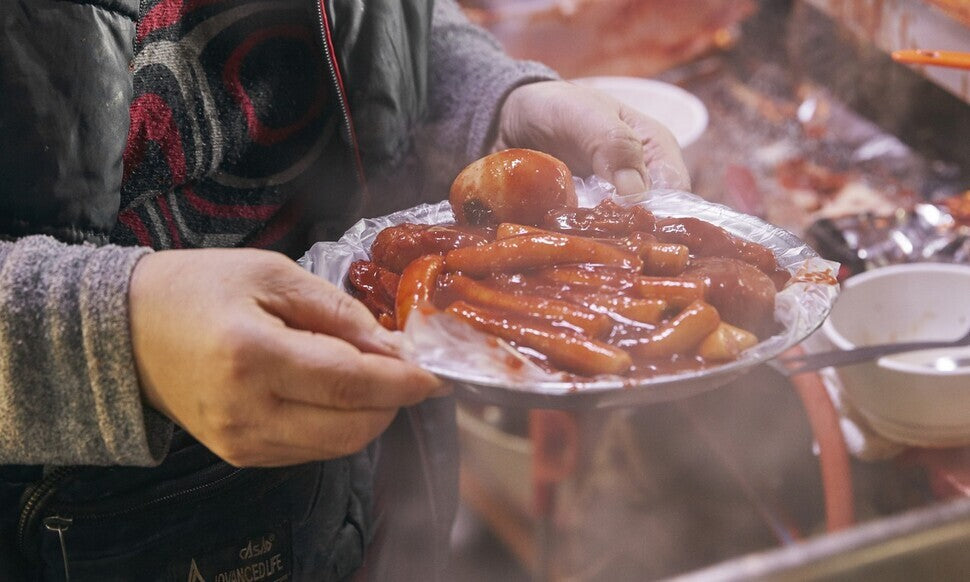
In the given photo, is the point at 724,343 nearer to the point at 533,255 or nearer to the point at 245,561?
the point at 533,255

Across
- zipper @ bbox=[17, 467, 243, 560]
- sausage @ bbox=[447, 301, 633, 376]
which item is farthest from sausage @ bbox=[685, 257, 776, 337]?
A: zipper @ bbox=[17, 467, 243, 560]

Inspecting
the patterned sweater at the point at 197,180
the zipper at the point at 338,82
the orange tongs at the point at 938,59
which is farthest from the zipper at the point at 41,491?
the orange tongs at the point at 938,59

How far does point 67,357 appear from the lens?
41.4 inches

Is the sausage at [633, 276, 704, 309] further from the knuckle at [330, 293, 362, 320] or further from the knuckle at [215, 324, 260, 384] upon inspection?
the knuckle at [215, 324, 260, 384]

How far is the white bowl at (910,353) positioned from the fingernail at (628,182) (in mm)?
554

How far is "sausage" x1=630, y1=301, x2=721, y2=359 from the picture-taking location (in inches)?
Result: 48.9

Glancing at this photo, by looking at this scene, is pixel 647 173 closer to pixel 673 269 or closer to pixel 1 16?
pixel 673 269

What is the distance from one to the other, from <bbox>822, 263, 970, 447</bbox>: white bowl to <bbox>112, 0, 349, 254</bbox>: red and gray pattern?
123 centimetres

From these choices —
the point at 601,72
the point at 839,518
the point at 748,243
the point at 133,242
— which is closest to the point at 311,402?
the point at 133,242

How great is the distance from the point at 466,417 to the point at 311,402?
2321mm

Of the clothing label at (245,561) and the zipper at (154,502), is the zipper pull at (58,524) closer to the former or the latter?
the zipper at (154,502)

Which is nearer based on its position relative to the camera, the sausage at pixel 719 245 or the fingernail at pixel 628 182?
the sausage at pixel 719 245

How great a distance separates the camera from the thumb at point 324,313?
1.11m

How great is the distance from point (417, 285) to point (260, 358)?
0.36 m
